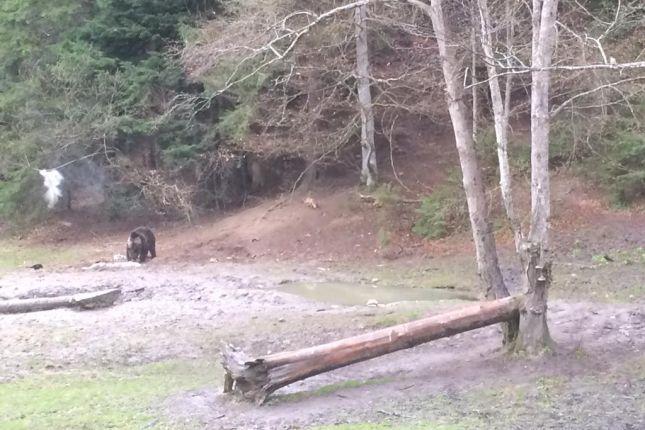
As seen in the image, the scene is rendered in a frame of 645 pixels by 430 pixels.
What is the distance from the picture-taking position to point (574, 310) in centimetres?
1052

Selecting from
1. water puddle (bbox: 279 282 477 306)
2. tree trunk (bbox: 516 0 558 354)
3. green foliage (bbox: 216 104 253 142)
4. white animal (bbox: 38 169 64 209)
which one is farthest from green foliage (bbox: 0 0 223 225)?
tree trunk (bbox: 516 0 558 354)

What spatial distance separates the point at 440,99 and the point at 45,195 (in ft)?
43.0

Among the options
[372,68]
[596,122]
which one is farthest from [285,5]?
[596,122]

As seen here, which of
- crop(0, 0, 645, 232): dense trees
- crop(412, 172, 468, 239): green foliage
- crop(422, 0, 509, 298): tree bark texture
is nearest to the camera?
crop(422, 0, 509, 298): tree bark texture

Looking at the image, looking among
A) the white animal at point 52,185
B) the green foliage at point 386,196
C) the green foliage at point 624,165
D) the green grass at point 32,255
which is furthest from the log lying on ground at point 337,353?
the white animal at point 52,185

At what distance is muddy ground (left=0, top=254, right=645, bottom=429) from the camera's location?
7277 millimetres

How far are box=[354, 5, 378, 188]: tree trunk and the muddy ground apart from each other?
6.62m

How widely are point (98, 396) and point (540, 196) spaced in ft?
16.5

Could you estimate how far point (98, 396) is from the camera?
8.38 metres

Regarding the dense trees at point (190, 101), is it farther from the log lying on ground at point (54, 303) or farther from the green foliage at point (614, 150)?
the log lying on ground at point (54, 303)

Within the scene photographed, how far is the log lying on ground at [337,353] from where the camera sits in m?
7.76

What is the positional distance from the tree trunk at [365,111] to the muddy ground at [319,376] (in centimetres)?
662

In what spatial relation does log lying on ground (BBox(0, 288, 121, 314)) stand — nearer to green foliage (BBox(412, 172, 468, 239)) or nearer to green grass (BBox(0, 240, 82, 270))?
green grass (BBox(0, 240, 82, 270))

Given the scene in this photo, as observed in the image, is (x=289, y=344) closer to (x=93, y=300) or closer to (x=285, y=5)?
(x=93, y=300)
